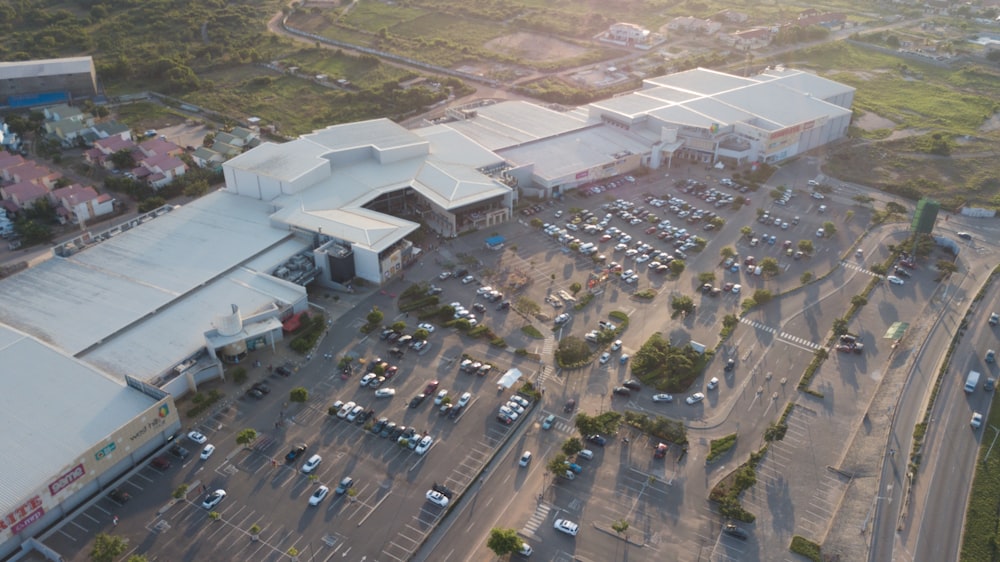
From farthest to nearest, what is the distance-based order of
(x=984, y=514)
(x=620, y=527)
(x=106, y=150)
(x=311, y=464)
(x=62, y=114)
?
(x=62, y=114) < (x=106, y=150) < (x=311, y=464) < (x=984, y=514) < (x=620, y=527)

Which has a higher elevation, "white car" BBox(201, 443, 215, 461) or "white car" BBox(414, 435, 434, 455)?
"white car" BBox(201, 443, 215, 461)

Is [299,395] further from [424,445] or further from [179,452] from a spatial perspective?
[424,445]

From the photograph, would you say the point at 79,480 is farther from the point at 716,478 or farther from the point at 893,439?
the point at 893,439

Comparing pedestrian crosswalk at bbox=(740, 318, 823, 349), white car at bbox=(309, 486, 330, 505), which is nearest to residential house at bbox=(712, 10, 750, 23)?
pedestrian crosswalk at bbox=(740, 318, 823, 349)

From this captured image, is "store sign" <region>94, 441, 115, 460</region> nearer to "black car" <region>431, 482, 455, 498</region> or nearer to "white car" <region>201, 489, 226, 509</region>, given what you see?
"white car" <region>201, 489, 226, 509</region>

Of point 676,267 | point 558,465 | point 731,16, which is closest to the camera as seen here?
point 558,465

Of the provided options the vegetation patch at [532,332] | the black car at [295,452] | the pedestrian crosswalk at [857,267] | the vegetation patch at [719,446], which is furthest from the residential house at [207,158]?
the pedestrian crosswalk at [857,267]

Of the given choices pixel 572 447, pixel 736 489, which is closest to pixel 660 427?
pixel 736 489
